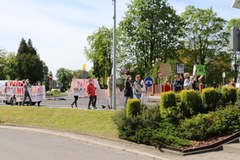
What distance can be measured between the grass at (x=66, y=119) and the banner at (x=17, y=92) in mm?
7263

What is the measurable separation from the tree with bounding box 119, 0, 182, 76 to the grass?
37101 mm

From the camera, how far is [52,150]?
13.7 m

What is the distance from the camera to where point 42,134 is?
18.5 metres

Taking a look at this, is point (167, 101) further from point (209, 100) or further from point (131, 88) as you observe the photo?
point (131, 88)

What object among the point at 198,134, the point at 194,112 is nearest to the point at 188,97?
the point at 194,112

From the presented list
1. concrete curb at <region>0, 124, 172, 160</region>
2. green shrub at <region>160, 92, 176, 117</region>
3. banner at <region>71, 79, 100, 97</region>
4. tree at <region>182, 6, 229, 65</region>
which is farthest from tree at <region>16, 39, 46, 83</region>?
green shrub at <region>160, 92, 176, 117</region>

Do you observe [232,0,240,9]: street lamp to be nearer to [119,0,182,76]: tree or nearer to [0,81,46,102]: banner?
[0,81,46,102]: banner

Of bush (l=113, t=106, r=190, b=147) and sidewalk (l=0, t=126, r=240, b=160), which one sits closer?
sidewalk (l=0, t=126, r=240, b=160)

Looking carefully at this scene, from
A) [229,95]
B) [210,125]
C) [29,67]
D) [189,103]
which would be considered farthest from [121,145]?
[29,67]

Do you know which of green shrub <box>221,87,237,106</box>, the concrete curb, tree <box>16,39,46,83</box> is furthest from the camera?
tree <box>16,39,46,83</box>

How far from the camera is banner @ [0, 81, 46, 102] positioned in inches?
1305

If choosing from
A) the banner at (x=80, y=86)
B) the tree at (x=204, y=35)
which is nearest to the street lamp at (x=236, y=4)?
the banner at (x=80, y=86)

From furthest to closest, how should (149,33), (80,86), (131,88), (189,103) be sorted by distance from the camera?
(149,33) → (80,86) → (131,88) → (189,103)

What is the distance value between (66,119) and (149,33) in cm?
4127
